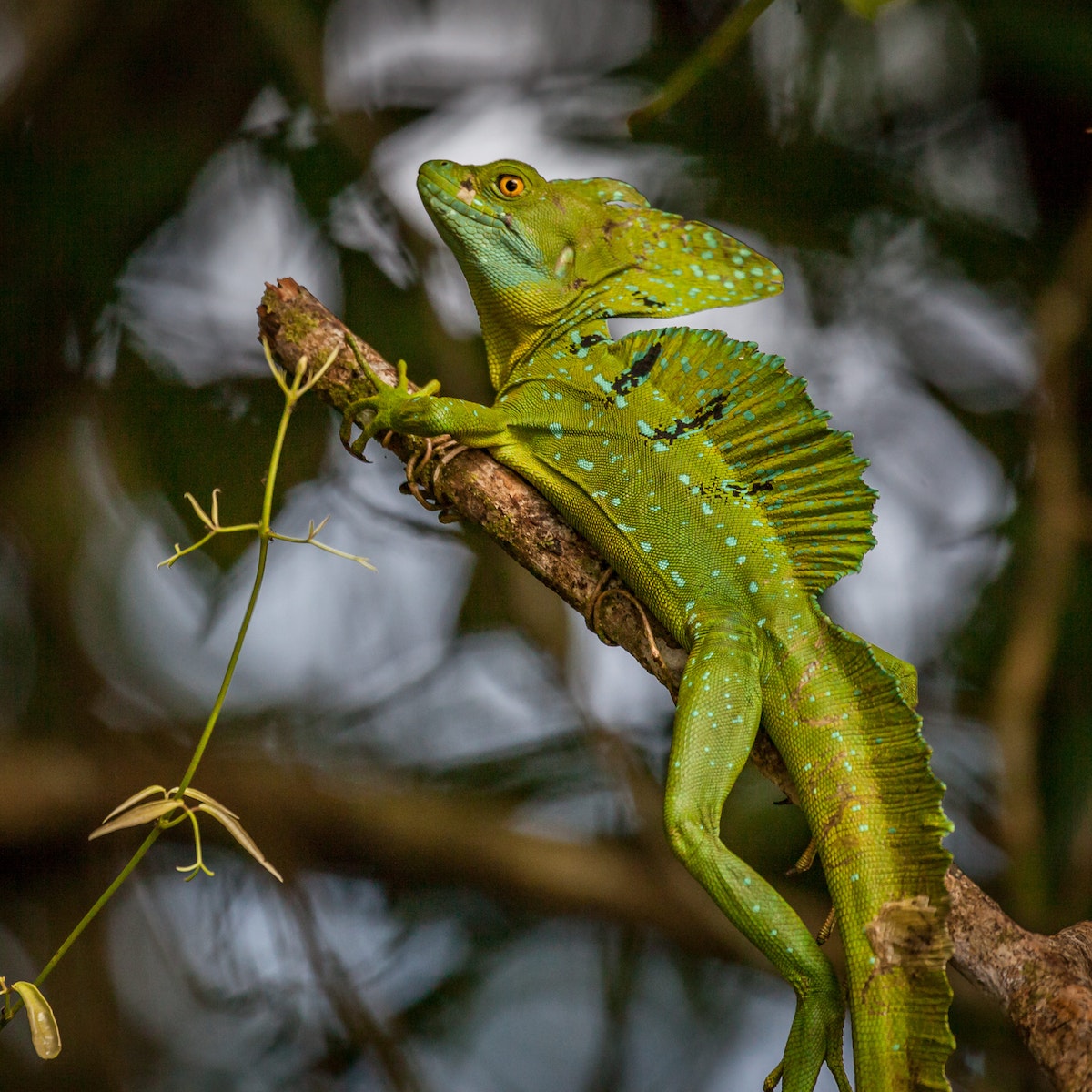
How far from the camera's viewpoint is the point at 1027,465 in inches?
157

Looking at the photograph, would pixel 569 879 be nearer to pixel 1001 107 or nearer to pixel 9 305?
pixel 9 305

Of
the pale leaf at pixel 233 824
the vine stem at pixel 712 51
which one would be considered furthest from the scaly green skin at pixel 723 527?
the pale leaf at pixel 233 824

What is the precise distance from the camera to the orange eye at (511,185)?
237 cm

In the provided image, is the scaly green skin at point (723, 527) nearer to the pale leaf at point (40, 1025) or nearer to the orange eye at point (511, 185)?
the orange eye at point (511, 185)

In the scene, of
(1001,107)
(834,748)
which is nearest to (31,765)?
(834,748)

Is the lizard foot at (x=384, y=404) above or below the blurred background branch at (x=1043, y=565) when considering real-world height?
above

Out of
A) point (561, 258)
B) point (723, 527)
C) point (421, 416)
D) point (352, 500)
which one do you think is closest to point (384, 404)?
point (421, 416)

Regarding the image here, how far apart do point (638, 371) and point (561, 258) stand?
14.3 inches

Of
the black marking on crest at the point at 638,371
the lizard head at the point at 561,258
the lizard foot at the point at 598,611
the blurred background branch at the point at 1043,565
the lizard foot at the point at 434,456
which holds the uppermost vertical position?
the lizard head at the point at 561,258

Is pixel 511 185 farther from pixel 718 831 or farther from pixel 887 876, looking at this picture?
pixel 887 876

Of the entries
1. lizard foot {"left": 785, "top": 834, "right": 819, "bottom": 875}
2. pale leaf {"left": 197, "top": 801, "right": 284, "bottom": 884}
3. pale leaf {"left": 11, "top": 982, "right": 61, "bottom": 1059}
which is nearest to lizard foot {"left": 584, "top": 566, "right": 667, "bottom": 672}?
lizard foot {"left": 785, "top": 834, "right": 819, "bottom": 875}

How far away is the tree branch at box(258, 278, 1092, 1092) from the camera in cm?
181

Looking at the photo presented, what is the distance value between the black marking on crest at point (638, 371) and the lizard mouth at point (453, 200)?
0.47 metres

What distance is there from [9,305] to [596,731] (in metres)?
2.71
